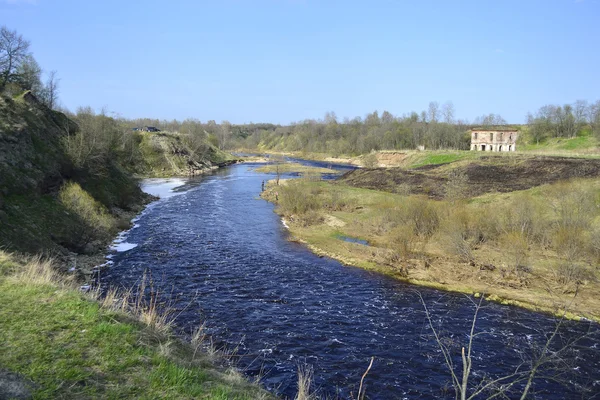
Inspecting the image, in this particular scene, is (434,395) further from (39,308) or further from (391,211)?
(391,211)

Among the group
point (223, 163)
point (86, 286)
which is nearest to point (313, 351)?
point (86, 286)

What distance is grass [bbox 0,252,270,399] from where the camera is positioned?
664 cm

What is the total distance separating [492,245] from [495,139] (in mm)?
80284

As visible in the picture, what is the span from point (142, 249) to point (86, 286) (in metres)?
8.76

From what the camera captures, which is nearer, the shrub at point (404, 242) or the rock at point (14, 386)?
the rock at point (14, 386)

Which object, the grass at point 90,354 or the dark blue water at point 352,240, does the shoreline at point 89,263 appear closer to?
the grass at point 90,354

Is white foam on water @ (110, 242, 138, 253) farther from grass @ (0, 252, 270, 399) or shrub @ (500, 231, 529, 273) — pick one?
shrub @ (500, 231, 529, 273)

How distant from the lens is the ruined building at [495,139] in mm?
96375

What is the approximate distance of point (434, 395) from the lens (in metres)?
13.4

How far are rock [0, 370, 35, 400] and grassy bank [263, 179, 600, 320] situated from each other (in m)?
20.4

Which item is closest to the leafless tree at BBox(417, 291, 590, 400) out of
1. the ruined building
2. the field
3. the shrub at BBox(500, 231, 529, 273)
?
the field

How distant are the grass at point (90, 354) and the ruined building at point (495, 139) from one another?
103744 mm

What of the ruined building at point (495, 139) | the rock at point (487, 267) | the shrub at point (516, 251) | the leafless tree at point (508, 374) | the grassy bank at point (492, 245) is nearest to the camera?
the leafless tree at point (508, 374)

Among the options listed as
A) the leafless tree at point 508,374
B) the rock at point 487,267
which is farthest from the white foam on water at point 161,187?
the leafless tree at point 508,374
